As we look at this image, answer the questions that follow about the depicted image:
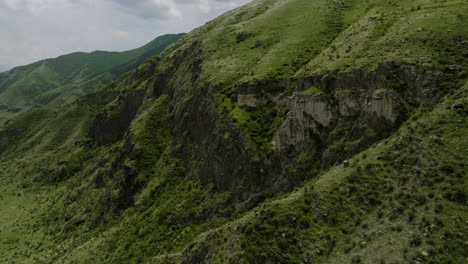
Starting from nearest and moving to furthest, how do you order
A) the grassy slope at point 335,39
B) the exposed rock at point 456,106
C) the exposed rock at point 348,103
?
the exposed rock at point 456,106 < the exposed rock at point 348,103 < the grassy slope at point 335,39

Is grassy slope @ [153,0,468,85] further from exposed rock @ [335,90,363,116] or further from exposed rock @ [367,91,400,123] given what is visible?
exposed rock @ [367,91,400,123]

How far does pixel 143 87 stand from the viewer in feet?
494

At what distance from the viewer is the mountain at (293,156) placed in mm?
31844

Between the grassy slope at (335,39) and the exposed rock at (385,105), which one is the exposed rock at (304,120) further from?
the exposed rock at (385,105)

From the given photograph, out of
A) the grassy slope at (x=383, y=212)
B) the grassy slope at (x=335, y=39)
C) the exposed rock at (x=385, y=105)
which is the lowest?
the grassy slope at (x=383, y=212)

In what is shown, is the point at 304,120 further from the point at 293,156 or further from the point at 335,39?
the point at 335,39

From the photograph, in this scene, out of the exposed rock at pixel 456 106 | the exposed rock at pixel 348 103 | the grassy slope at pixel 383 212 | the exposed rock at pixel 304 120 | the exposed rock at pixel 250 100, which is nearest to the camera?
the grassy slope at pixel 383 212

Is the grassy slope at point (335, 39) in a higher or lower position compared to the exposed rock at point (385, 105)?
higher

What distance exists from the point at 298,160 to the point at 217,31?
84.7 meters

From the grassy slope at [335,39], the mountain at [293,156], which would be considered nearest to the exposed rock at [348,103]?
the mountain at [293,156]

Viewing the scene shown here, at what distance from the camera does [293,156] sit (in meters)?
54.2

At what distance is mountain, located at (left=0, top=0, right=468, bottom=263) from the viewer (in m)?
31.8

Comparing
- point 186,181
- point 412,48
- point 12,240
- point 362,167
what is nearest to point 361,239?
point 362,167

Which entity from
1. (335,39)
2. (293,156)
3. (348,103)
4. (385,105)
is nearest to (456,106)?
(385,105)
